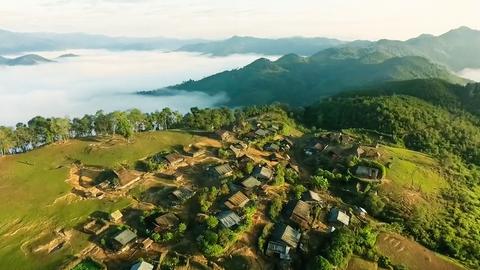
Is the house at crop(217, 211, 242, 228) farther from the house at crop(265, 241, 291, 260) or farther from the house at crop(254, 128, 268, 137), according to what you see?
the house at crop(254, 128, 268, 137)

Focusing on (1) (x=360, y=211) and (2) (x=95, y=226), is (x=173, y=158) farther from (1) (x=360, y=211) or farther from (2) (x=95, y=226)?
(1) (x=360, y=211)

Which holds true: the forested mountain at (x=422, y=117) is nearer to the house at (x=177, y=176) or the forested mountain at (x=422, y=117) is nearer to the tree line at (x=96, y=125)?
the tree line at (x=96, y=125)

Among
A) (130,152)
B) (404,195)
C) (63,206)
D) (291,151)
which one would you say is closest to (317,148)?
(291,151)

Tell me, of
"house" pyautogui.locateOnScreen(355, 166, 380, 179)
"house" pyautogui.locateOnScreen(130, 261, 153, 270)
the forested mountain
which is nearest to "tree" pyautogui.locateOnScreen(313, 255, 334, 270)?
"house" pyautogui.locateOnScreen(130, 261, 153, 270)

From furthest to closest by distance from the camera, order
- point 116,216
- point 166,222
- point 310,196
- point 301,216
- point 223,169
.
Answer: point 223,169, point 310,196, point 301,216, point 116,216, point 166,222

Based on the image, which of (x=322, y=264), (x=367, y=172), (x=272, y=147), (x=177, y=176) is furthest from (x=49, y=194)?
(x=367, y=172)

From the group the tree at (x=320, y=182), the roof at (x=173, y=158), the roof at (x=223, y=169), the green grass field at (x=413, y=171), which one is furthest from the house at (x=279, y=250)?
the green grass field at (x=413, y=171)
